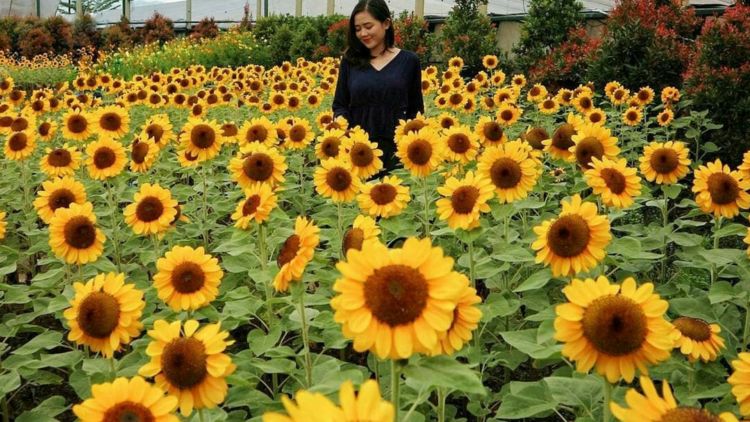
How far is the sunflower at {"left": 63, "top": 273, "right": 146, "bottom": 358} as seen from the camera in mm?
1939

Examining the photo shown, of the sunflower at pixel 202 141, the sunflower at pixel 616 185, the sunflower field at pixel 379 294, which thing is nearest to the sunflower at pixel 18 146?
the sunflower field at pixel 379 294

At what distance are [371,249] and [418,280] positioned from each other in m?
0.11

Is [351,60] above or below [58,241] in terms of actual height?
above

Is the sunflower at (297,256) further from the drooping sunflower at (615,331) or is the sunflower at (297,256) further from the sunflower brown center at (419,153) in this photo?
the sunflower brown center at (419,153)

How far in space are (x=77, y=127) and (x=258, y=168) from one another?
6.86 feet

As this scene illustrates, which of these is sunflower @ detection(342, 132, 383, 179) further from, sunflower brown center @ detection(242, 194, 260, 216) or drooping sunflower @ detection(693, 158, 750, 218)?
drooping sunflower @ detection(693, 158, 750, 218)

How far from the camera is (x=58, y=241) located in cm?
257

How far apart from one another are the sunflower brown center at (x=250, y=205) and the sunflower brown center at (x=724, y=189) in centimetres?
171

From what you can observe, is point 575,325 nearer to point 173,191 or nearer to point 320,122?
point 173,191

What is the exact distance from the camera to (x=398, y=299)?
4.13ft

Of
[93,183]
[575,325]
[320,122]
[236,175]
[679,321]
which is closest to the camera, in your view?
[575,325]

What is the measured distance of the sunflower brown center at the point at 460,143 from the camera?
3.40 metres

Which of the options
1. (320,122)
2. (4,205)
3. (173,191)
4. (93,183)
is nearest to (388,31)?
(320,122)

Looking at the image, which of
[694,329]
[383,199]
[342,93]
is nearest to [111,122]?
[342,93]
